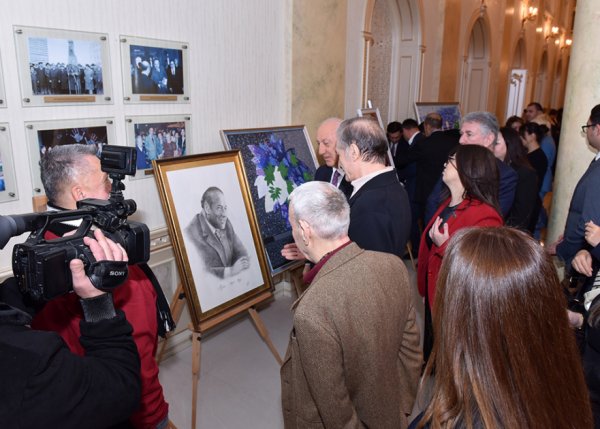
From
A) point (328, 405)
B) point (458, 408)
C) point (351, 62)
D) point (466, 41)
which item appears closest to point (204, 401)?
point (328, 405)

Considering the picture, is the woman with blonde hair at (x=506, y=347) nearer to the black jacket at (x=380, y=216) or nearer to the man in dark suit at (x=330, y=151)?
the black jacket at (x=380, y=216)

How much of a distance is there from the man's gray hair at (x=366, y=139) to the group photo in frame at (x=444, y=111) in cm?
451

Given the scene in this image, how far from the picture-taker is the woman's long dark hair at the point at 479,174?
8.66 ft

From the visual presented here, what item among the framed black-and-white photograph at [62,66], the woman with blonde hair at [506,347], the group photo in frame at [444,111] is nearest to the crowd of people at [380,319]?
→ the woman with blonde hair at [506,347]

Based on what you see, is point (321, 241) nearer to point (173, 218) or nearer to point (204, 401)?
point (173, 218)

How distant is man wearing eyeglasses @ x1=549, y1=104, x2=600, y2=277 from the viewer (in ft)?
9.25

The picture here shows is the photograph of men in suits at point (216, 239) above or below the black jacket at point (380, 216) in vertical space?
below

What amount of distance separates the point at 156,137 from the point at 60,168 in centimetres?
152

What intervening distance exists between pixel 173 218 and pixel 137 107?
35.0 inches

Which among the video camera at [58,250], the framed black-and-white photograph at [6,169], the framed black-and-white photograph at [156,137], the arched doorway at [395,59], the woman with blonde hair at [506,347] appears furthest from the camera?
the arched doorway at [395,59]

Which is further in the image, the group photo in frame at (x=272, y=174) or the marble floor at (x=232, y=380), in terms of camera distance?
the group photo in frame at (x=272, y=174)

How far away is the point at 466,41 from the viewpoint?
905 cm

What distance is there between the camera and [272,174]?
12.4ft

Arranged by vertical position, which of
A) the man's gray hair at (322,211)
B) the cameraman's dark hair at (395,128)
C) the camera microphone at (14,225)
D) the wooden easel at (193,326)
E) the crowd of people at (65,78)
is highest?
the crowd of people at (65,78)
